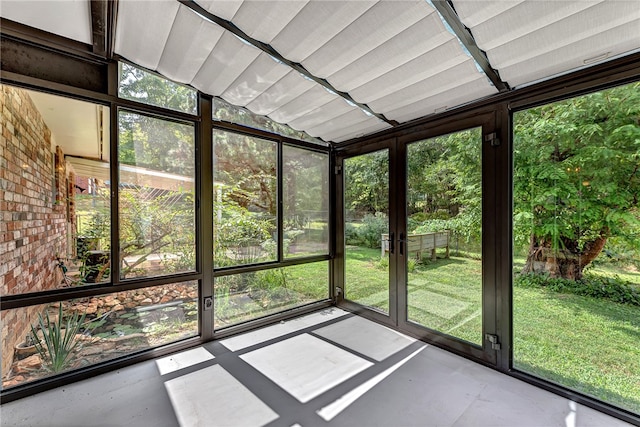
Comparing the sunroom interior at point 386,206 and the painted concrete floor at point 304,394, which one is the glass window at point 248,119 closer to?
A: the sunroom interior at point 386,206

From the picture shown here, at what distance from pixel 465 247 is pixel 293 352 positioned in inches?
75.9

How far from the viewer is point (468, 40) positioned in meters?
1.74

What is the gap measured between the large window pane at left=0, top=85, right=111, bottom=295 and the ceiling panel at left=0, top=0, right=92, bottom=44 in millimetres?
473

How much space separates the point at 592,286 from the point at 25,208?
13.7ft

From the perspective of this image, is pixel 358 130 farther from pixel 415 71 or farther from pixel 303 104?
pixel 415 71

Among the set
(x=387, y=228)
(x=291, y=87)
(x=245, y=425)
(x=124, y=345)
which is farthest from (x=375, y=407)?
(x=291, y=87)

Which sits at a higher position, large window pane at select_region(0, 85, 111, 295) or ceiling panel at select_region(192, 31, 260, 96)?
ceiling panel at select_region(192, 31, 260, 96)

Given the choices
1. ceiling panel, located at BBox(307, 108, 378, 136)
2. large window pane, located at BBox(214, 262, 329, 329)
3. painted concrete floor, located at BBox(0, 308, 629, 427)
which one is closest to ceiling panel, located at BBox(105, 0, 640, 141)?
ceiling panel, located at BBox(307, 108, 378, 136)

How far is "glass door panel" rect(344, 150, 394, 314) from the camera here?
3326 mm

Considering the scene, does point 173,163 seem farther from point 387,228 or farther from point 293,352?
point 387,228

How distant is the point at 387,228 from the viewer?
3.27 m

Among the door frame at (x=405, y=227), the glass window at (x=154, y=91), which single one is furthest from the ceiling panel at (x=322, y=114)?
the glass window at (x=154, y=91)

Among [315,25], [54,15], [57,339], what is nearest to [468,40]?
[315,25]

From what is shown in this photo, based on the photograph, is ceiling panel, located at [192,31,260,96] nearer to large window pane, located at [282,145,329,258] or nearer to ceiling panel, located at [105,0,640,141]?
ceiling panel, located at [105,0,640,141]
